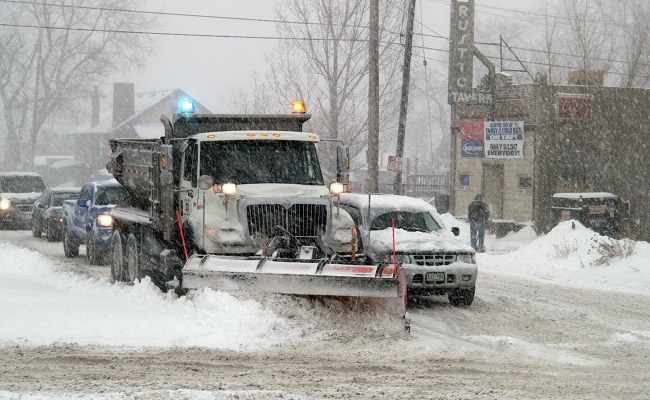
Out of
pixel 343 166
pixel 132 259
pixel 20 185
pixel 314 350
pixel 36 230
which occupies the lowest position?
pixel 36 230

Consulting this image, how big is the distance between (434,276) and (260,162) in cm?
305

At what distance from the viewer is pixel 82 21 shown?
6769cm

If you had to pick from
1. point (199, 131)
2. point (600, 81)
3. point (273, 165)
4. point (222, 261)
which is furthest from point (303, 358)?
point (600, 81)

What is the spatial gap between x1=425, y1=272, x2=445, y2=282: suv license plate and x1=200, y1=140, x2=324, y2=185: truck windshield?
2.08m

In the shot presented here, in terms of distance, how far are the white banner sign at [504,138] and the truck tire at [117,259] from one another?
57.6ft

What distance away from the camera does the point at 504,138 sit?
102ft

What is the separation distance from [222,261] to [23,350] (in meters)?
2.77

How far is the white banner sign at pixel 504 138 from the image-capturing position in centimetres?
3084

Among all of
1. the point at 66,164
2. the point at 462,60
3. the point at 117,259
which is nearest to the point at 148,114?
the point at 66,164

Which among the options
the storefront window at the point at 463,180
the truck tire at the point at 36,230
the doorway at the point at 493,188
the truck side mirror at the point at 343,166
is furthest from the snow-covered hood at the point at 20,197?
the truck side mirror at the point at 343,166

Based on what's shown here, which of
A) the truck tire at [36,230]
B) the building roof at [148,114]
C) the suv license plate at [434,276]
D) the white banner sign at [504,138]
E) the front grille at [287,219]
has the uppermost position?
the building roof at [148,114]

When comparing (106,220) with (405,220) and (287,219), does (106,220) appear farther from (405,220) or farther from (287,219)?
(287,219)

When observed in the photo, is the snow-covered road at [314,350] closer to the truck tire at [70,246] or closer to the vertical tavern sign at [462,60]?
the truck tire at [70,246]

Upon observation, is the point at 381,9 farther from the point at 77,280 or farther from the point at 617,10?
the point at 617,10
